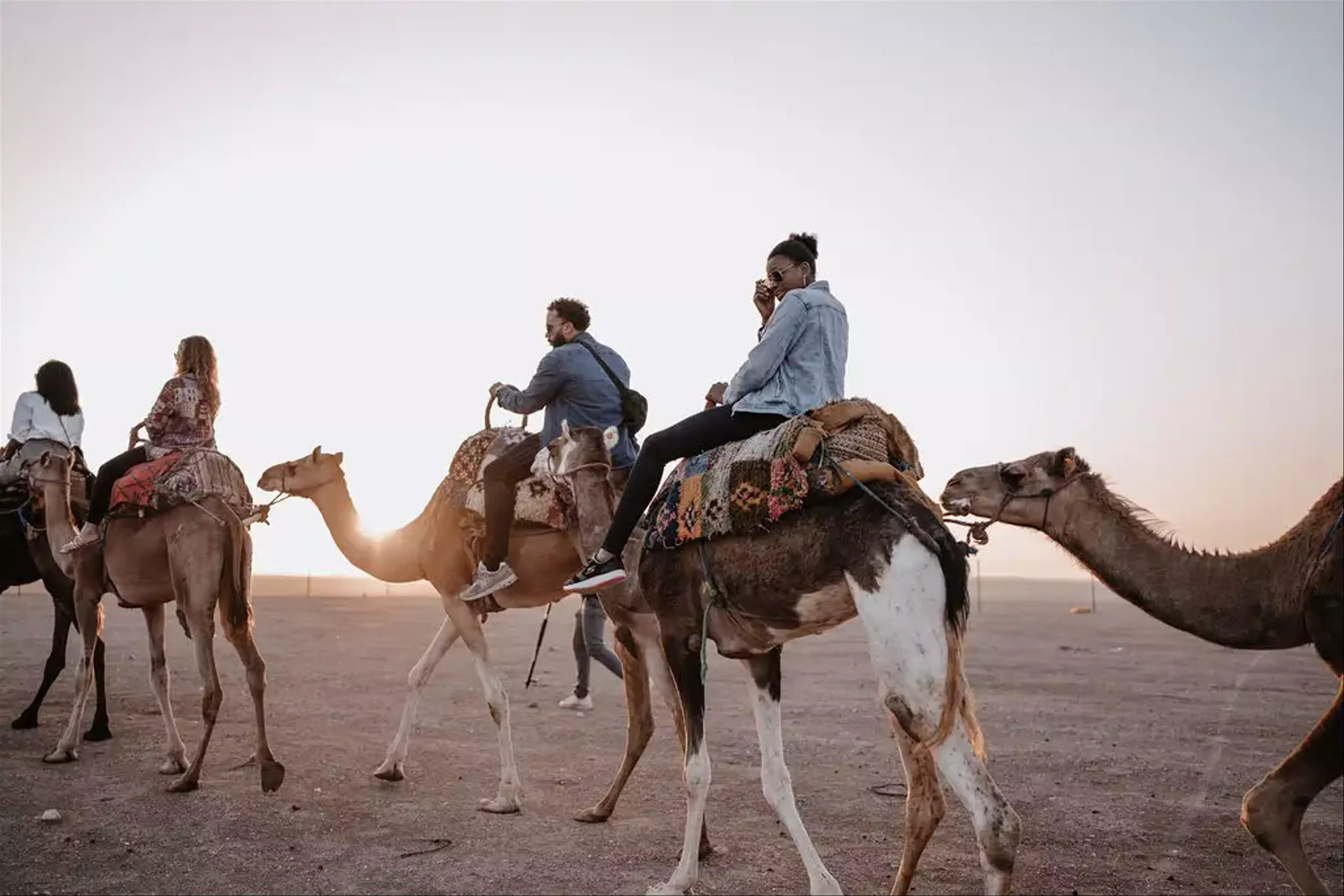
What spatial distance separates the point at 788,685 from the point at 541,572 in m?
9.62

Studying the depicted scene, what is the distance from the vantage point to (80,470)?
11.7m

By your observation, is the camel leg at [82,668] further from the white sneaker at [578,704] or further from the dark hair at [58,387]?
the white sneaker at [578,704]

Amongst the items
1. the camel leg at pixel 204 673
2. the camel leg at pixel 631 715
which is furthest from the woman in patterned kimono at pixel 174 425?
the camel leg at pixel 631 715

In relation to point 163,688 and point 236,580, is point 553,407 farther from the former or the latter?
point 163,688

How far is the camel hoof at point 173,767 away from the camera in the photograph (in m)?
9.04

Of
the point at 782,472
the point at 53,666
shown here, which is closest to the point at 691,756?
the point at 782,472

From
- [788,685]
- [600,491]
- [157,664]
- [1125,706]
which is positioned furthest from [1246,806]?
[788,685]

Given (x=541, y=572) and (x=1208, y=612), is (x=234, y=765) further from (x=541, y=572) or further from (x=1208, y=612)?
(x=1208, y=612)

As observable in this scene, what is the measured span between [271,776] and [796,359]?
17.2 ft

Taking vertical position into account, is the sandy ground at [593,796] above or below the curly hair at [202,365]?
below

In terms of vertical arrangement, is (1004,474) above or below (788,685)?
above

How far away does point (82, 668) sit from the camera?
9.80m

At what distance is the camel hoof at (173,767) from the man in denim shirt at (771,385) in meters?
4.38

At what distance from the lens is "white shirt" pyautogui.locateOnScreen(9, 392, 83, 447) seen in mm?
11109
